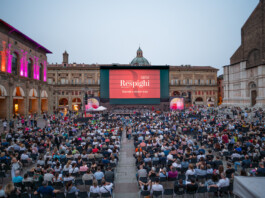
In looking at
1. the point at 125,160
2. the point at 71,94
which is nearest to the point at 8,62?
the point at 125,160

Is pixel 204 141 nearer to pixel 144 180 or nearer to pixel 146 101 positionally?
pixel 144 180

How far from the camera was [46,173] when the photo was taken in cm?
768

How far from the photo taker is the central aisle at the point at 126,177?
26.1 ft

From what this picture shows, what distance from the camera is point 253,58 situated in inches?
1556

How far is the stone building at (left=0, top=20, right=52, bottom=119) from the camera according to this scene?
94.3 ft

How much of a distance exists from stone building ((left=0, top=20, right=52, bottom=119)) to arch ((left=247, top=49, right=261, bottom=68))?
44.1 meters

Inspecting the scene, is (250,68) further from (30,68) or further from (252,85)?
(30,68)

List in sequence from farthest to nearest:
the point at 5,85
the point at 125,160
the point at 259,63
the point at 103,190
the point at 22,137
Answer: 1. the point at 259,63
2. the point at 5,85
3. the point at 22,137
4. the point at 125,160
5. the point at 103,190

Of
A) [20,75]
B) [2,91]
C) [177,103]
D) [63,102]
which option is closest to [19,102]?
[20,75]

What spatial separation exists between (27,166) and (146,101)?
30.4 meters

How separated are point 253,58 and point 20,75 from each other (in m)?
45.7

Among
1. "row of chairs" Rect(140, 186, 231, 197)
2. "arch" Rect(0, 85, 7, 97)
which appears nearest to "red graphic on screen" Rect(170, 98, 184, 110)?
"arch" Rect(0, 85, 7, 97)

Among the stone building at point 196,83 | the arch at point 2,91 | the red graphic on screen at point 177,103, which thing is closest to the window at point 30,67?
the arch at point 2,91

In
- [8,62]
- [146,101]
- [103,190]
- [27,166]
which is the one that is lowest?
[27,166]
